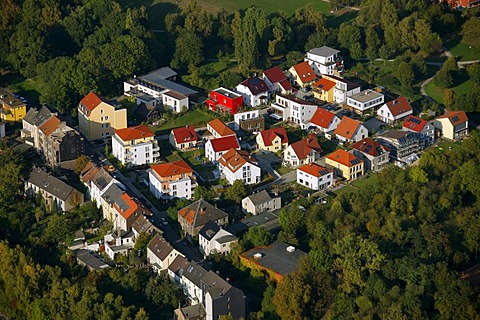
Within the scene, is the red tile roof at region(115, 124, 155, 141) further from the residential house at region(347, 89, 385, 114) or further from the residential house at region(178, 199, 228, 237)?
the residential house at region(347, 89, 385, 114)

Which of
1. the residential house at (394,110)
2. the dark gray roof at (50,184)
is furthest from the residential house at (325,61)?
the dark gray roof at (50,184)

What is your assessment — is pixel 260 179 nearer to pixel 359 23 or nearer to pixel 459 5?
pixel 359 23

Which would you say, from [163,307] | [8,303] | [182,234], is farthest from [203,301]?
[8,303]

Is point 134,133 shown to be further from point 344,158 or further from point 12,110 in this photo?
point 344,158

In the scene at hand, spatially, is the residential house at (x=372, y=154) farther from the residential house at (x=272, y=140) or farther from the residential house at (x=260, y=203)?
the residential house at (x=260, y=203)

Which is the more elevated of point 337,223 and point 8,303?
point 337,223

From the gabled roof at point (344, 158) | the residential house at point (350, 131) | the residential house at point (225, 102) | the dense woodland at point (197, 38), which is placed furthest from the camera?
the dense woodland at point (197, 38)

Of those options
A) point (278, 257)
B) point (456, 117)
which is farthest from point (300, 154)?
point (278, 257)

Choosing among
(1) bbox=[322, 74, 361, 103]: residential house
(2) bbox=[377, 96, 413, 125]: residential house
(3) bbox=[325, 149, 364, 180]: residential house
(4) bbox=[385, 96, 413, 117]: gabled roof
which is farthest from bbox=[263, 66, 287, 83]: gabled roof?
(3) bbox=[325, 149, 364, 180]: residential house
